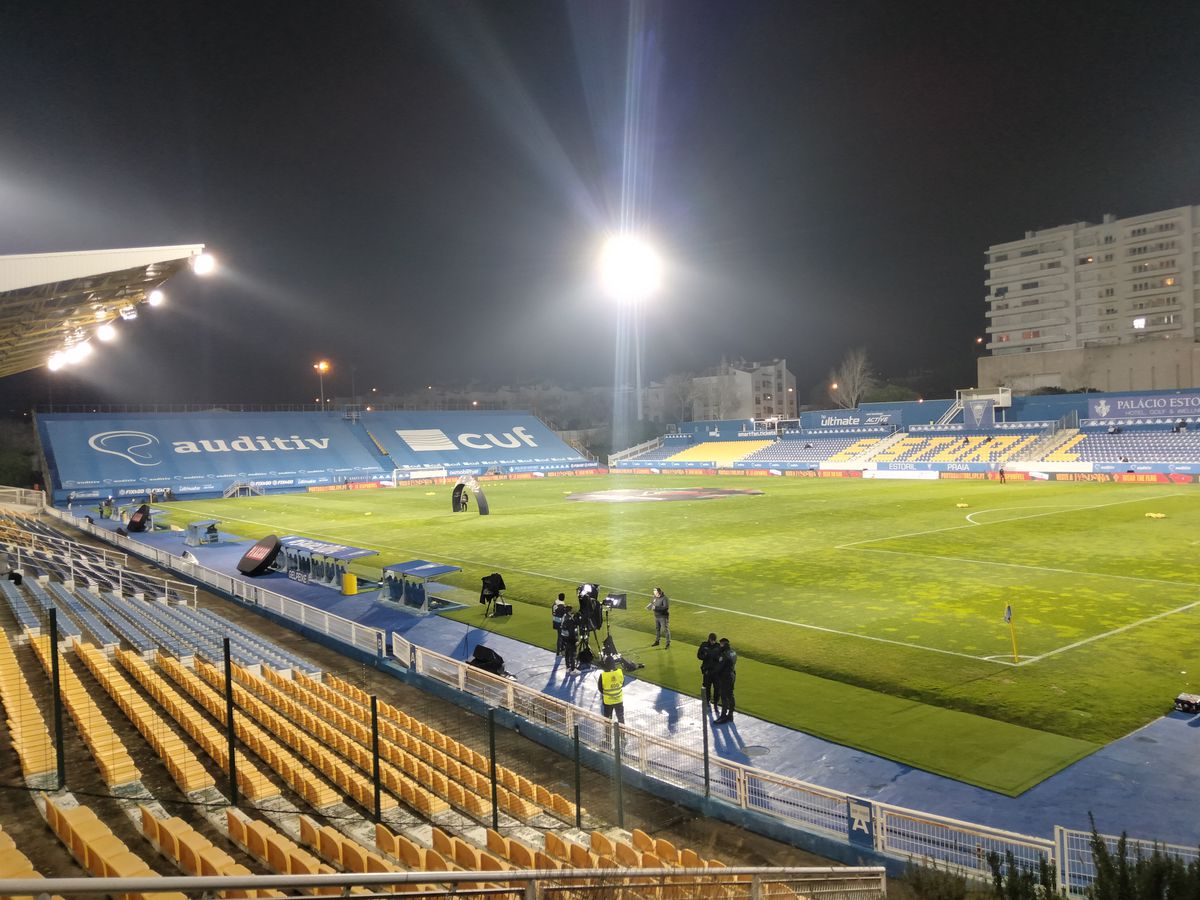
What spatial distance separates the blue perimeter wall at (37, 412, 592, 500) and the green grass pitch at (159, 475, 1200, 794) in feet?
52.4

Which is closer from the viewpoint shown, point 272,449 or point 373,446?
point 272,449

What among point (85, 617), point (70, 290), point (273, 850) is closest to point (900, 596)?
point (273, 850)

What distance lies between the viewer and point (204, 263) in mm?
16766

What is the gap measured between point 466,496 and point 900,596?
28.6 meters

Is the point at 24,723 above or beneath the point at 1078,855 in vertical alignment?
above

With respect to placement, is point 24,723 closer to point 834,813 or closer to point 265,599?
point 834,813

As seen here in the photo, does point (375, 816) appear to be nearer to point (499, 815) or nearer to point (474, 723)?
point (499, 815)

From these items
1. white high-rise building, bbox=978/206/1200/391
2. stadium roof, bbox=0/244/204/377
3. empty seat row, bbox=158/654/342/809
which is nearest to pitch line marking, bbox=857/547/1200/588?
empty seat row, bbox=158/654/342/809

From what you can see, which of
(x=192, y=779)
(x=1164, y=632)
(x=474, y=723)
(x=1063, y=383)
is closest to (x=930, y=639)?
(x=1164, y=632)

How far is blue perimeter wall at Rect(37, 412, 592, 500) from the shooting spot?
186 feet

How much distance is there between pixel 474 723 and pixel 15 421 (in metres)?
70.7

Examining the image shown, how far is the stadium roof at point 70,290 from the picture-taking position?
37.3 ft

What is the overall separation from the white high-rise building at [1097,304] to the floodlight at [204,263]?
77504mm

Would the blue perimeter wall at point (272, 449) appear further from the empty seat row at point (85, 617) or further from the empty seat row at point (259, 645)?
the empty seat row at point (259, 645)
